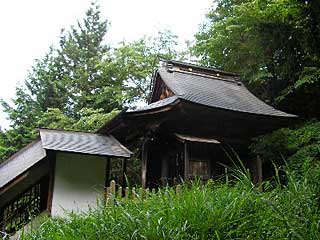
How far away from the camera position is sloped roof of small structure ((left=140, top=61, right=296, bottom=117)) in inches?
406

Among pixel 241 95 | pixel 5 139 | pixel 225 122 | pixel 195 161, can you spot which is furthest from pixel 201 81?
pixel 5 139

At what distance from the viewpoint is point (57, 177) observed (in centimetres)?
952

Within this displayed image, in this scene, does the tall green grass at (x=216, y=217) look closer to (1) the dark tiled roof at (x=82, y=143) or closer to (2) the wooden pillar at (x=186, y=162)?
(1) the dark tiled roof at (x=82, y=143)

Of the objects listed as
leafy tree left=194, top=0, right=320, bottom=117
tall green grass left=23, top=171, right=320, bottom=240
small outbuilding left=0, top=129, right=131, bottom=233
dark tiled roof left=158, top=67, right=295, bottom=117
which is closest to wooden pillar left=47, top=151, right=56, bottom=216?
small outbuilding left=0, top=129, right=131, bottom=233

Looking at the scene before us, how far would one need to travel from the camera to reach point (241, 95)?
1241 cm

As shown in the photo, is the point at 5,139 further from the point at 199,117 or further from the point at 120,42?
the point at 199,117

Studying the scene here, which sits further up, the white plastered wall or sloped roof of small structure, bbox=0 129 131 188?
sloped roof of small structure, bbox=0 129 131 188

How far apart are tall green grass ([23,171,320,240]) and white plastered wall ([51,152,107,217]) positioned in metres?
5.98

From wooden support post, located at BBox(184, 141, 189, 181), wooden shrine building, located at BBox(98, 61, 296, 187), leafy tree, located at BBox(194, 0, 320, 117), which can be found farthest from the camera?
leafy tree, located at BBox(194, 0, 320, 117)

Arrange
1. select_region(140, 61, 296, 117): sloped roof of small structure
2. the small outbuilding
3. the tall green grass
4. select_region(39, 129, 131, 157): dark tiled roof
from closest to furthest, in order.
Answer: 1. the tall green grass
2. the small outbuilding
3. select_region(39, 129, 131, 157): dark tiled roof
4. select_region(140, 61, 296, 117): sloped roof of small structure

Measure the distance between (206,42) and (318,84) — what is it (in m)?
5.18

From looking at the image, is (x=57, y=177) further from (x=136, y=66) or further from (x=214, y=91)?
(x=136, y=66)

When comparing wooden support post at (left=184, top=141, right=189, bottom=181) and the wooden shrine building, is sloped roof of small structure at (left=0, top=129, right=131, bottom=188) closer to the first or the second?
the wooden shrine building

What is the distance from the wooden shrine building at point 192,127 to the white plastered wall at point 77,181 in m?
1.28
